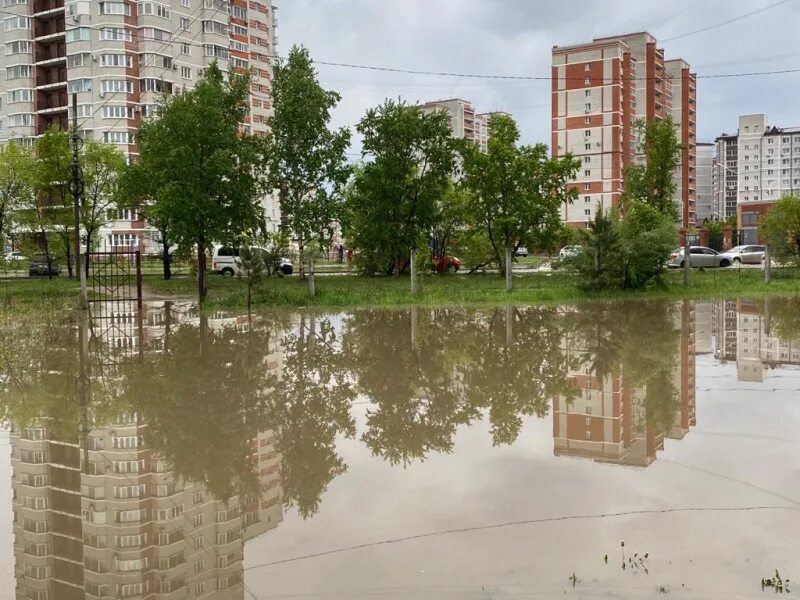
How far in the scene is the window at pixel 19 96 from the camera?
80.1m

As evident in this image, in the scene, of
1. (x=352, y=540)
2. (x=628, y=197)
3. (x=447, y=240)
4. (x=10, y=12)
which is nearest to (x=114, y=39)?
(x=10, y=12)

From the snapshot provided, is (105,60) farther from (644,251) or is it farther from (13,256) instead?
(644,251)

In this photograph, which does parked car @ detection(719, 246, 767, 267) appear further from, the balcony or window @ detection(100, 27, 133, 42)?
the balcony

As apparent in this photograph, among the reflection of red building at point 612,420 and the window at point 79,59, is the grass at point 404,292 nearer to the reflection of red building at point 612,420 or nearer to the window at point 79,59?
the reflection of red building at point 612,420

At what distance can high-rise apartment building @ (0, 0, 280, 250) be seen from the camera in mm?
75312

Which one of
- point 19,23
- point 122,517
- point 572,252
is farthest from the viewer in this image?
point 19,23

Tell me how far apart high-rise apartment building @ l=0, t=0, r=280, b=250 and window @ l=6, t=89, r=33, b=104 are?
99 millimetres

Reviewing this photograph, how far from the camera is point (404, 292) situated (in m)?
27.0

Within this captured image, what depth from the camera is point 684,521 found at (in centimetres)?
609

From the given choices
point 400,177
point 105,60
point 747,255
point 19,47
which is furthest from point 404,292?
point 19,47

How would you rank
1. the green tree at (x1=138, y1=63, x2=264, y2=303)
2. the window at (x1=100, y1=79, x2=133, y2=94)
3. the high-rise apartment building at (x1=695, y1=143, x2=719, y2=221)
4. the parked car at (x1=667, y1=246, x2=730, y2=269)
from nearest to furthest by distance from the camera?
1. the green tree at (x1=138, y1=63, x2=264, y2=303)
2. the parked car at (x1=667, y1=246, x2=730, y2=269)
3. the window at (x1=100, y1=79, x2=133, y2=94)
4. the high-rise apartment building at (x1=695, y1=143, x2=719, y2=221)

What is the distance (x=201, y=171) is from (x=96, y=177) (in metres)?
15.4

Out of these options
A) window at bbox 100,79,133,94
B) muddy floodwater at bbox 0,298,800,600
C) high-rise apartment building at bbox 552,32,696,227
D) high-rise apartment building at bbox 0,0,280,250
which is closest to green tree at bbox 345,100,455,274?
muddy floodwater at bbox 0,298,800,600

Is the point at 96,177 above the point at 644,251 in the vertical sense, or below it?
above
